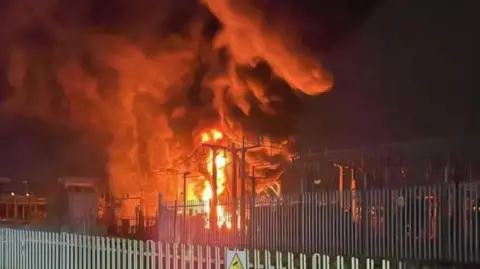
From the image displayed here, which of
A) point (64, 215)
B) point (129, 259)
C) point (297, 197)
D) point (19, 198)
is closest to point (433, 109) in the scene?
point (297, 197)

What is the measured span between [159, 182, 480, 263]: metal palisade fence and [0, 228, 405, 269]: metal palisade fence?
3.43ft

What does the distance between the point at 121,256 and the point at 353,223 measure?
401 centimetres

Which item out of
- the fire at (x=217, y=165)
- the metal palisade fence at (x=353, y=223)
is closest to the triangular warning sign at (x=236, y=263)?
the metal palisade fence at (x=353, y=223)

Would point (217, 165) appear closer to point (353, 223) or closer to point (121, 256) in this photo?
point (121, 256)

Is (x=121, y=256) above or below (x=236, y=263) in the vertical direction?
below

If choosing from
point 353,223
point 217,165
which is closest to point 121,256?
point 353,223

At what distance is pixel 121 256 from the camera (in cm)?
1145

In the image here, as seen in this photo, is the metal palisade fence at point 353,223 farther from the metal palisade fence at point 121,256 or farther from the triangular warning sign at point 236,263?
the triangular warning sign at point 236,263

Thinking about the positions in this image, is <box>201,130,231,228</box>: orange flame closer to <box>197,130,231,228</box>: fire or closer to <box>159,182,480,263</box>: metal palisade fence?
<box>197,130,231,228</box>: fire

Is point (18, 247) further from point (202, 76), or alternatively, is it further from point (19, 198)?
point (19, 198)

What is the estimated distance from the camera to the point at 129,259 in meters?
11.2

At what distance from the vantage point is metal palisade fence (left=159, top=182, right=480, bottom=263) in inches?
350

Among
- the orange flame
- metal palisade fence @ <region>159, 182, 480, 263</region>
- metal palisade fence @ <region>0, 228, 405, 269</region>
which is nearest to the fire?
the orange flame

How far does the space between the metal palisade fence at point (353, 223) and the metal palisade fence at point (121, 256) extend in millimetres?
1046
